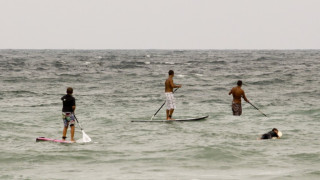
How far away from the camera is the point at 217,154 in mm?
14242

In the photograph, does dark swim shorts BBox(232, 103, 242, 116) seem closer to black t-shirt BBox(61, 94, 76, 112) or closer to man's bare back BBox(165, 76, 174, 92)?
man's bare back BBox(165, 76, 174, 92)

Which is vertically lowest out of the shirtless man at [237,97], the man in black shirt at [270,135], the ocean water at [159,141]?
the ocean water at [159,141]

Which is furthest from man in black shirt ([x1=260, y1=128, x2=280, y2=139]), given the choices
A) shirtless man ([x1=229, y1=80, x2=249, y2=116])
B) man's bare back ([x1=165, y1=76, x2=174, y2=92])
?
man's bare back ([x1=165, y1=76, x2=174, y2=92])

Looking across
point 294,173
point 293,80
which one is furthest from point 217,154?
point 293,80

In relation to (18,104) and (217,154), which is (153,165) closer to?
(217,154)

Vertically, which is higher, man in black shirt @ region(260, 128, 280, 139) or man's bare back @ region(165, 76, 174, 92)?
man's bare back @ region(165, 76, 174, 92)

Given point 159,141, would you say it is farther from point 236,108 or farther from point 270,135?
point 236,108

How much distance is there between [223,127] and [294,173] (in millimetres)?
7794

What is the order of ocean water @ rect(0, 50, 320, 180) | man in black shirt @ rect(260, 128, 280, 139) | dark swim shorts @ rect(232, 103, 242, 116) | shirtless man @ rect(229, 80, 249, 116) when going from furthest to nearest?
dark swim shorts @ rect(232, 103, 242, 116)
shirtless man @ rect(229, 80, 249, 116)
man in black shirt @ rect(260, 128, 280, 139)
ocean water @ rect(0, 50, 320, 180)

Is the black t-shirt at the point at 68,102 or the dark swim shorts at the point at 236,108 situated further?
the dark swim shorts at the point at 236,108

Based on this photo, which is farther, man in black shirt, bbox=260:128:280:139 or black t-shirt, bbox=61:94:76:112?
man in black shirt, bbox=260:128:280:139

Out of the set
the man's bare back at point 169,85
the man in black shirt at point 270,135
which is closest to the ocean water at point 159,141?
the man in black shirt at point 270,135

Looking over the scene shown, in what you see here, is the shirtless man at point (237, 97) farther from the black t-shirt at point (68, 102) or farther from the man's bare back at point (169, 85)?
the black t-shirt at point (68, 102)

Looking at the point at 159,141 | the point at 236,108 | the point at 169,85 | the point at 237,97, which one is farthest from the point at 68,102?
the point at 236,108
